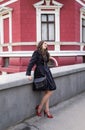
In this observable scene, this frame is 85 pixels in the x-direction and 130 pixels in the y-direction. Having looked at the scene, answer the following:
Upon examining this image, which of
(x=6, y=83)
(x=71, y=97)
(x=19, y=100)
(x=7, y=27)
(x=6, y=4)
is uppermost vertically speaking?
(x=6, y=4)

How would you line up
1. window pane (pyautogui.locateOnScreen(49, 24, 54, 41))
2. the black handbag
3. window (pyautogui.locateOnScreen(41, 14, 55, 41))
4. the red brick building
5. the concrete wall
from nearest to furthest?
the concrete wall
the black handbag
the red brick building
window (pyautogui.locateOnScreen(41, 14, 55, 41))
window pane (pyautogui.locateOnScreen(49, 24, 54, 41))

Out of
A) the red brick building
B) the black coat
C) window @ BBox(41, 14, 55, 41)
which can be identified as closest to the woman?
the black coat

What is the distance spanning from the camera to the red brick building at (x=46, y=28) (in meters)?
18.9

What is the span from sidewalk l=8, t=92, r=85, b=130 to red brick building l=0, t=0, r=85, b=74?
11863mm

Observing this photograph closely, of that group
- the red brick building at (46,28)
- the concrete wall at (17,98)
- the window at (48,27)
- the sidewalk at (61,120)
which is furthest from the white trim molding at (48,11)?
the sidewalk at (61,120)

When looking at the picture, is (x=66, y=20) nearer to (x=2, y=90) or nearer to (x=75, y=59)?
(x=75, y=59)

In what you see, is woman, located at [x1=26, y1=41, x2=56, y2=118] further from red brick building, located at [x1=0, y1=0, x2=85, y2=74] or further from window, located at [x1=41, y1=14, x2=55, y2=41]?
window, located at [x1=41, y1=14, x2=55, y2=41]

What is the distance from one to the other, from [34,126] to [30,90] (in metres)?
0.76

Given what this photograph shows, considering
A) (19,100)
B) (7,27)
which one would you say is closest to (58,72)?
(19,100)

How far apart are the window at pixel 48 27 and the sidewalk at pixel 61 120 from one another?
12.4 meters

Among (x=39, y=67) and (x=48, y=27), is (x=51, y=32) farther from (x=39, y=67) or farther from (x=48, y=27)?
(x=39, y=67)

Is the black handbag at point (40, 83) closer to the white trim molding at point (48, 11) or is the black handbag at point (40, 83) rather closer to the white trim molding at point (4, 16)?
the white trim molding at point (48, 11)

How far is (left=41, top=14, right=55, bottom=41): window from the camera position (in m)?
19.2

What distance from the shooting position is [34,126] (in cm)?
536
